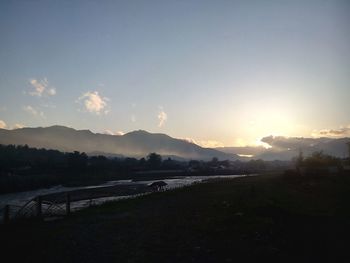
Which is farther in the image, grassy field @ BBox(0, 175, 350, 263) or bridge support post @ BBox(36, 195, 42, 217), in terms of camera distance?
bridge support post @ BBox(36, 195, 42, 217)

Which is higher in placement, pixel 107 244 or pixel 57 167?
pixel 57 167

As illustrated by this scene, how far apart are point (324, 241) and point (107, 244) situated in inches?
332

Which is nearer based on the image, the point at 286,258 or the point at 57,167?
the point at 286,258

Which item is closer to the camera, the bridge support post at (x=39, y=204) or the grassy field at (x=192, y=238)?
the grassy field at (x=192, y=238)

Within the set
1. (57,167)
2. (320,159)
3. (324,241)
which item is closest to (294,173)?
(320,159)

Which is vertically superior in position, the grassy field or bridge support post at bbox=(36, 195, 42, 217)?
bridge support post at bbox=(36, 195, 42, 217)

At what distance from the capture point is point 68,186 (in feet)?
361

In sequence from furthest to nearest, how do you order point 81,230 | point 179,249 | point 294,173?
point 294,173, point 81,230, point 179,249

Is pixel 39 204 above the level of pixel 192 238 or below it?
above

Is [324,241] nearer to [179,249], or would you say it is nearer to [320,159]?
[179,249]

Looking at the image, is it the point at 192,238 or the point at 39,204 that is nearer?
the point at 192,238

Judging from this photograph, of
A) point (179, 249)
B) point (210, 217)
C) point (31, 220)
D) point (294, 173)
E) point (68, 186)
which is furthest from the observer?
point (68, 186)

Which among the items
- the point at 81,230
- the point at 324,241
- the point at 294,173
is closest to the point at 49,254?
the point at 81,230

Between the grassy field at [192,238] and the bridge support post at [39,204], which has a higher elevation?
the bridge support post at [39,204]
